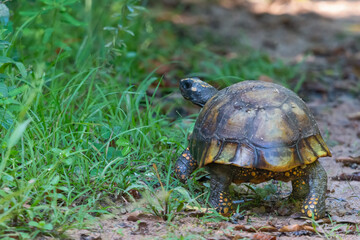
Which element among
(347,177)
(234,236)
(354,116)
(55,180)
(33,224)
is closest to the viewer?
(33,224)

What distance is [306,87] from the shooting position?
23.5ft

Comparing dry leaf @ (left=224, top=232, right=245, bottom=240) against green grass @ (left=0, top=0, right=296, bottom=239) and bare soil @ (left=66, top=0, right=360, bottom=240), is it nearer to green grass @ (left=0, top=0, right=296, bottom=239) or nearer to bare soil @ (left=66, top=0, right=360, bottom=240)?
bare soil @ (left=66, top=0, right=360, bottom=240)

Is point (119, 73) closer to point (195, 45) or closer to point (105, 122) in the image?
point (105, 122)

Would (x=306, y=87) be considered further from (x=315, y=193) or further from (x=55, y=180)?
(x=55, y=180)

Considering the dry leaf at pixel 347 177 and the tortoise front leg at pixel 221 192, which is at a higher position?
the tortoise front leg at pixel 221 192

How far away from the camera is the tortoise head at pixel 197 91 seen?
13.0ft

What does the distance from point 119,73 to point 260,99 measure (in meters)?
2.55

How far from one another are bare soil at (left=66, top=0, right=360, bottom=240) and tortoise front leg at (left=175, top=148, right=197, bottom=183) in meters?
0.49

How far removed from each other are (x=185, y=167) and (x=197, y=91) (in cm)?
63

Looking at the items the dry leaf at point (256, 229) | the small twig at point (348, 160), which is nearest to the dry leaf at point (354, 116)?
the small twig at point (348, 160)

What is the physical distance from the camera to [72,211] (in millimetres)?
3082

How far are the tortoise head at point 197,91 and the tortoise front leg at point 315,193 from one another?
994 mm

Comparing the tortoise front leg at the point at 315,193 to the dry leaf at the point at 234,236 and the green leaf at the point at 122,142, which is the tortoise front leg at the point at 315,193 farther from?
the green leaf at the point at 122,142

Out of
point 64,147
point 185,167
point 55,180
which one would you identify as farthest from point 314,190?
point 64,147
